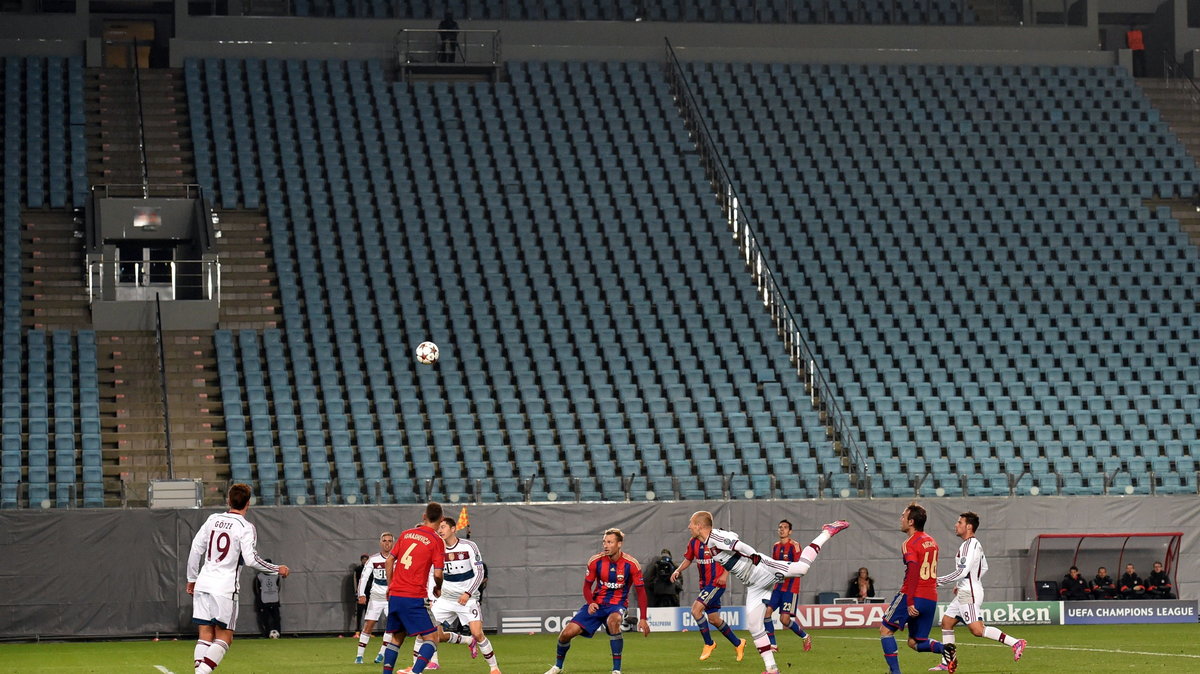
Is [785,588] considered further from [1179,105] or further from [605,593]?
[1179,105]

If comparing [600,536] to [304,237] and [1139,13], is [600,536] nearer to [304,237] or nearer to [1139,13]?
[304,237]

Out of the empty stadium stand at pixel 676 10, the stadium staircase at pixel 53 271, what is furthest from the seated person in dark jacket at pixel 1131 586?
the stadium staircase at pixel 53 271

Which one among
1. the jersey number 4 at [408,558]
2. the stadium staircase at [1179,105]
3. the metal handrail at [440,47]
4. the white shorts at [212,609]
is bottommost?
the white shorts at [212,609]

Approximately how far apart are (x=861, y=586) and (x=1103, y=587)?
4.78m

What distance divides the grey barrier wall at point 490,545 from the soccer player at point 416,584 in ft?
38.8

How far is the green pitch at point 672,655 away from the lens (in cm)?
2150

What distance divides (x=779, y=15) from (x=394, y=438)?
20477 millimetres

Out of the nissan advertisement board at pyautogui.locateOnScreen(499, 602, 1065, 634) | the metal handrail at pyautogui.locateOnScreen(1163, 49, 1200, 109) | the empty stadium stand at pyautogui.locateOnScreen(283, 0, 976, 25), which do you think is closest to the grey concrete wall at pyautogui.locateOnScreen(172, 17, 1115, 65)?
the empty stadium stand at pyautogui.locateOnScreen(283, 0, 976, 25)

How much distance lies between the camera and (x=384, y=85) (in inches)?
1705

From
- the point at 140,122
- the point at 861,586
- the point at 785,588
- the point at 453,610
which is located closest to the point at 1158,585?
the point at 861,586

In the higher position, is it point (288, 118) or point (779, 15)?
point (779, 15)

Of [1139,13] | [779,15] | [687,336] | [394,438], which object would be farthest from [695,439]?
[1139,13]

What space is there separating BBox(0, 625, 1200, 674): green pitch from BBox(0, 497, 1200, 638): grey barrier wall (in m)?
0.84

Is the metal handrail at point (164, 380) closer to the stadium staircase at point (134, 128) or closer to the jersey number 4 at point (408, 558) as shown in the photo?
the stadium staircase at point (134, 128)
